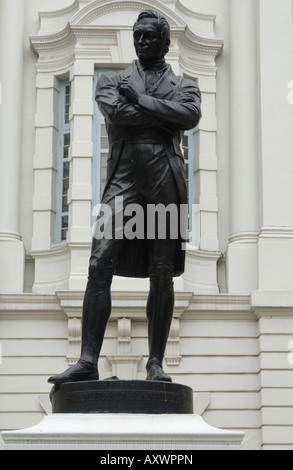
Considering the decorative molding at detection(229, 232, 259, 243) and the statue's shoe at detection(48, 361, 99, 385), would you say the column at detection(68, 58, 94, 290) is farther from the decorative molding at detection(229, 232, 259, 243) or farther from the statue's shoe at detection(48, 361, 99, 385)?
the statue's shoe at detection(48, 361, 99, 385)

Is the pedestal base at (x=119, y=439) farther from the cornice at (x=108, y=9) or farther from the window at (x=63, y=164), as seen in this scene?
the cornice at (x=108, y=9)

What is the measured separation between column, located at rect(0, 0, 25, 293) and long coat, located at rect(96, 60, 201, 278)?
1017 centimetres


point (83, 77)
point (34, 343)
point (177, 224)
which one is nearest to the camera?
point (177, 224)

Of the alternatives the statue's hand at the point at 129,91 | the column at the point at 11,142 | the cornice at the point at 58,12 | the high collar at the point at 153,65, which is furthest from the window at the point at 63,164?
the statue's hand at the point at 129,91

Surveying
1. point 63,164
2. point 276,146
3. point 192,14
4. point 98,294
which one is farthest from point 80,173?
point 98,294

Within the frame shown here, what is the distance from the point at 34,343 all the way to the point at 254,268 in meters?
3.54

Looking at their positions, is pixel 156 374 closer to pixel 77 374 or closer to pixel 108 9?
pixel 77 374

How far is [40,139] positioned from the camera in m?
19.9

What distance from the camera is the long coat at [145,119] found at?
8727mm

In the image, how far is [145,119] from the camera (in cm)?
875

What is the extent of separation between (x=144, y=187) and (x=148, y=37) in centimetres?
115
